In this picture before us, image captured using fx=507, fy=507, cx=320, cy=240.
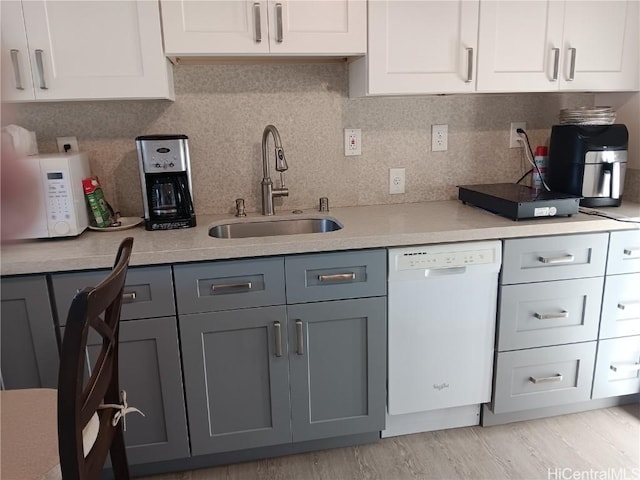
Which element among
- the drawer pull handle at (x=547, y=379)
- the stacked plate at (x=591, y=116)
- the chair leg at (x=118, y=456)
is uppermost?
the stacked plate at (x=591, y=116)

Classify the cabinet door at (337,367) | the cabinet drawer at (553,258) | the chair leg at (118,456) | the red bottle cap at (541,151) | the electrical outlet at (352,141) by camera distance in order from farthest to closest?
the red bottle cap at (541,151)
the electrical outlet at (352,141)
the cabinet drawer at (553,258)
the cabinet door at (337,367)
the chair leg at (118,456)

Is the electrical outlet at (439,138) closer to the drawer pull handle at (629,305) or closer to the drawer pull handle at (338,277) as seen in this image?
the drawer pull handle at (338,277)

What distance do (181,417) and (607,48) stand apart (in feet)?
7.51

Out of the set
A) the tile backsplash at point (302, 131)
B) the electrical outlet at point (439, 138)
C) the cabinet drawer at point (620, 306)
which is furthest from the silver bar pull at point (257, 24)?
the cabinet drawer at point (620, 306)

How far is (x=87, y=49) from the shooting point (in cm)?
175

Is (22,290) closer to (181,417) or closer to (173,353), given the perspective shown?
(173,353)

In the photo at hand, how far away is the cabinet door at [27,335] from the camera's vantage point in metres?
1.62

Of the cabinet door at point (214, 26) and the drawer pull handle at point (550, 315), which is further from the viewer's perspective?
the drawer pull handle at point (550, 315)

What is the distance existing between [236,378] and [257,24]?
128cm

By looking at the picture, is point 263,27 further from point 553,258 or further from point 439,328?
point 553,258

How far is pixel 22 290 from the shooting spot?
5.32 ft

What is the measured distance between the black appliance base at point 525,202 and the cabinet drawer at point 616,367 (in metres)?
0.61

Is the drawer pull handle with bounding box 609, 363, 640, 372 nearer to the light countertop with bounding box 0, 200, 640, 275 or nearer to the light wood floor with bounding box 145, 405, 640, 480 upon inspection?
the light wood floor with bounding box 145, 405, 640, 480

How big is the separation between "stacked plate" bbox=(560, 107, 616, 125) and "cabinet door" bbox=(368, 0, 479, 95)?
55cm
